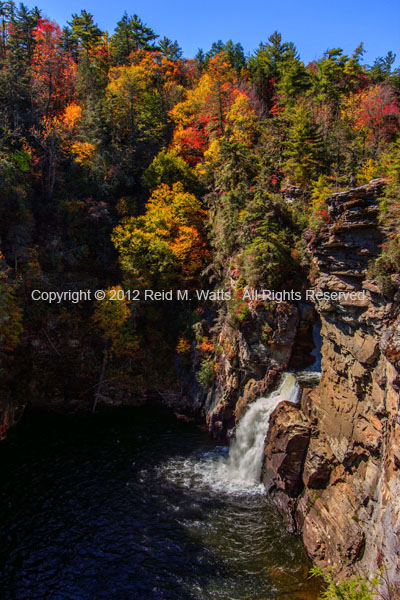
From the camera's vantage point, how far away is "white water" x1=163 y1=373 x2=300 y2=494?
17.7m

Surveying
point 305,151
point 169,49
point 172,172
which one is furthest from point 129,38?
point 305,151

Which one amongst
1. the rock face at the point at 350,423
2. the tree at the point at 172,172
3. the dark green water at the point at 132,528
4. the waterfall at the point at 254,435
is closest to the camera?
the rock face at the point at 350,423

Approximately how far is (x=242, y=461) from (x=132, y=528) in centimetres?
657

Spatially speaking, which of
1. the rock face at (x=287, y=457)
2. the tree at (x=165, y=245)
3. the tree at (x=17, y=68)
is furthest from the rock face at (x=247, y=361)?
the tree at (x=17, y=68)

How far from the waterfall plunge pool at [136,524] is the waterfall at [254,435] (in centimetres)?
18

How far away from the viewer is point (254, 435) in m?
18.8

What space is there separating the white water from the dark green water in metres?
0.12

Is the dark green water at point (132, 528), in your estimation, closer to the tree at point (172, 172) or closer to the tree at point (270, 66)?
the tree at point (172, 172)

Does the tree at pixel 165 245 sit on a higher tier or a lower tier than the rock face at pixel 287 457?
higher

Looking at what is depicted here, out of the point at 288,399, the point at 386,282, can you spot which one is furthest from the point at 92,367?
the point at 386,282

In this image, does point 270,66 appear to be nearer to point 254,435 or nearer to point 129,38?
point 129,38

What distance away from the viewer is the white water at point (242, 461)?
58.0 ft

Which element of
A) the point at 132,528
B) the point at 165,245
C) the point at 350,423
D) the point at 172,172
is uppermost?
the point at 172,172

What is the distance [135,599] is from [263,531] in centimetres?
563
